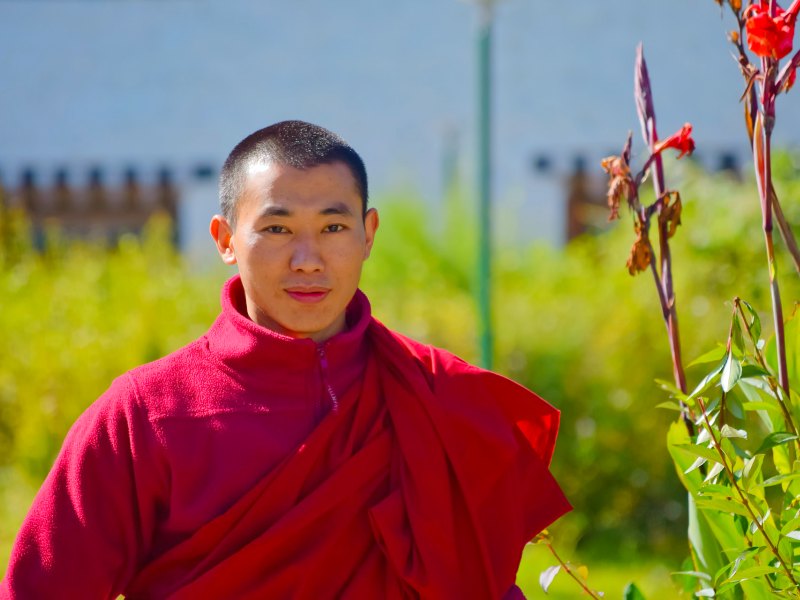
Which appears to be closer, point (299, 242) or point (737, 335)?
point (737, 335)

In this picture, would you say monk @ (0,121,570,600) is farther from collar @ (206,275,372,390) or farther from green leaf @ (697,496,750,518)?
green leaf @ (697,496,750,518)

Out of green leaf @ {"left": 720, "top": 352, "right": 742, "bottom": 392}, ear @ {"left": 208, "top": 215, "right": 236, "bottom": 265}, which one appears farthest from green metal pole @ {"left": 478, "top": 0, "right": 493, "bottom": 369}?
green leaf @ {"left": 720, "top": 352, "right": 742, "bottom": 392}

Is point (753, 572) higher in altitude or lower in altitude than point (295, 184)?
lower

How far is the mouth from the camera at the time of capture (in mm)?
1859

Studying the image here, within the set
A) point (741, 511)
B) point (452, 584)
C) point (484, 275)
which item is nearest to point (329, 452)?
point (452, 584)

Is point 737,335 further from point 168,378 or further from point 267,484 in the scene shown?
point 168,378

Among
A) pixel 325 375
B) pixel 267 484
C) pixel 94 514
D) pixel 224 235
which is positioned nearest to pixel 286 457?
pixel 267 484

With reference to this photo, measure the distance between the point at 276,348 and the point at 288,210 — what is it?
0.21m

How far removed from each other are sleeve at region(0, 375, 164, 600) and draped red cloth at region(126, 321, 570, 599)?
7 centimetres

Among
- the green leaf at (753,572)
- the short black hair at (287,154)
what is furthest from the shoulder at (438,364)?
the green leaf at (753,572)

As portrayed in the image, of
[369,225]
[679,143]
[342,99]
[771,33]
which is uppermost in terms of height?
[342,99]

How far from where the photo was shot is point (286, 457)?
71.2 inches

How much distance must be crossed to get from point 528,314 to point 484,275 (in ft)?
1.72

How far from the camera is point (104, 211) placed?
35.7 ft
